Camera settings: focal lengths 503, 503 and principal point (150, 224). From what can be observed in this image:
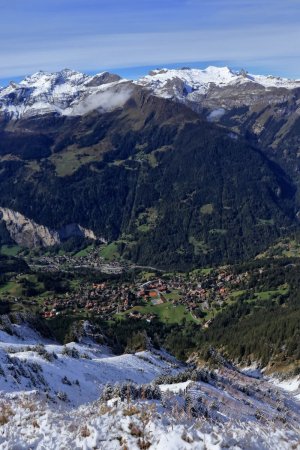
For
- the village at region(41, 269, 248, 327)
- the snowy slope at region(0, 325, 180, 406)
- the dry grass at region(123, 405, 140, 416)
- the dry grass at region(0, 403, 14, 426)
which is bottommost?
the village at region(41, 269, 248, 327)

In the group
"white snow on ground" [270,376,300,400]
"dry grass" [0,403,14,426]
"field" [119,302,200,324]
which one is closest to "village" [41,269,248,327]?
"field" [119,302,200,324]

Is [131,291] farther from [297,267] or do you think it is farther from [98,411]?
[98,411]

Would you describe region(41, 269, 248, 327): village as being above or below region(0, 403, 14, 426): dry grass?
below

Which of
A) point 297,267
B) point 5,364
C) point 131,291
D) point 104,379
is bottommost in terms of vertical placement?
point 131,291

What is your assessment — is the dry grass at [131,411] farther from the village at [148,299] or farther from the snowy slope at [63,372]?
the village at [148,299]

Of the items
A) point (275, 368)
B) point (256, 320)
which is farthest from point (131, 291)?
point (275, 368)

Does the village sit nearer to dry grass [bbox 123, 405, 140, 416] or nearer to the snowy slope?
the snowy slope

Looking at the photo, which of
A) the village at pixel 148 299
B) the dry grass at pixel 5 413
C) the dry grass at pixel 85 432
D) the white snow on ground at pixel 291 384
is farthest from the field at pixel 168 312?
the dry grass at pixel 85 432

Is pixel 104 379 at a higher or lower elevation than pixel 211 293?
higher

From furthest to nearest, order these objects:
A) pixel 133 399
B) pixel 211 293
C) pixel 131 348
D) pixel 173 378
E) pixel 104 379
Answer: pixel 211 293
pixel 131 348
pixel 104 379
pixel 173 378
pixel 133 399

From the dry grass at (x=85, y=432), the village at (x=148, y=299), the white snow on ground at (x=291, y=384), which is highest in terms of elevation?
the dry grass at (x=85, y=432)

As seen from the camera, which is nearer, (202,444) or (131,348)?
(202,444)
